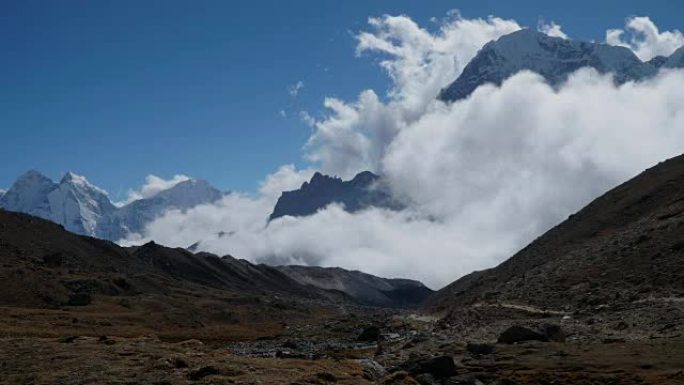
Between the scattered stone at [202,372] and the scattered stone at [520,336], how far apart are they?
40.3 metres

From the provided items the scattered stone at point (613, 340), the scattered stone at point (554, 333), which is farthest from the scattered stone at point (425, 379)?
the scattered stone at point (613, 340)

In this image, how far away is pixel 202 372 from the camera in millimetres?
42562

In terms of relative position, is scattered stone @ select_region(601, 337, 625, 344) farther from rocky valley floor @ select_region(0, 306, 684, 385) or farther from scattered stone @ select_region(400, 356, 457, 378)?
scattered stone @ select_region(400, 356, 457, 378)

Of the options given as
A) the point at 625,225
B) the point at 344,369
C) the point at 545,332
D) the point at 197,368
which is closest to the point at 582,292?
the point at 545,332

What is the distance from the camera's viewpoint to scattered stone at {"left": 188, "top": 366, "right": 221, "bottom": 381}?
42.0 metres

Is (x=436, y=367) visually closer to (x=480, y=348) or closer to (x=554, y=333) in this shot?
(x=480, y=348)

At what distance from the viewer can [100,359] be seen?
48.7m

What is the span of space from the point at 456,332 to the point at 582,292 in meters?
19.8

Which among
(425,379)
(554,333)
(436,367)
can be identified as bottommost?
(425,379)

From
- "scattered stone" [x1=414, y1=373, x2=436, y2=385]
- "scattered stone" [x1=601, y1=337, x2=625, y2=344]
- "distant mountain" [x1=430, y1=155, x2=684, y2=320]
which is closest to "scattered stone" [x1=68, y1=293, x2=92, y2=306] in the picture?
"distant mountain" [x1=430, y1=155, x2=684, y2=320]

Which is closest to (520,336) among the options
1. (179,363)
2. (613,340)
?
(613,340)

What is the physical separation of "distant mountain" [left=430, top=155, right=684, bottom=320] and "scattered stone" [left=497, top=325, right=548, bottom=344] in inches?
466

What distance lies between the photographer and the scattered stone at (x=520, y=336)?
236 ft

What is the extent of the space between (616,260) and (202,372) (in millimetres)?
79594
